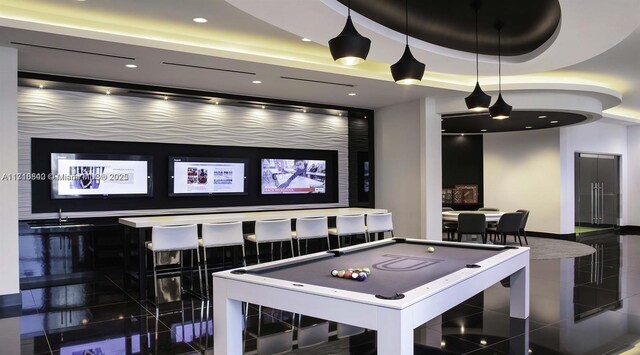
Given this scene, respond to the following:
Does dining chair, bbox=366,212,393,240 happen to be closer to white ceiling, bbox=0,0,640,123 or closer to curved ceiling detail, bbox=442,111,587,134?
white ceiling, bbox=0,0,640,123

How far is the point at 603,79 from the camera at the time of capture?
8.68 m

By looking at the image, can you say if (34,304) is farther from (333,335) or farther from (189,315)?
(333,335)

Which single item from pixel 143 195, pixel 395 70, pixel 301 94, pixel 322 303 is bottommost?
pixel 322 303

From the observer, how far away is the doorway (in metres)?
13.3

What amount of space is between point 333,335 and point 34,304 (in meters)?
3.83

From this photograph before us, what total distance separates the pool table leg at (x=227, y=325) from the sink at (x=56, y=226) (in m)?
4.40

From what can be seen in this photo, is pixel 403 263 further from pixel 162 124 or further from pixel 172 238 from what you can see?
pixel 162 124

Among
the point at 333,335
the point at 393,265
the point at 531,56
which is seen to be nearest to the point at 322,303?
the point at 393,265

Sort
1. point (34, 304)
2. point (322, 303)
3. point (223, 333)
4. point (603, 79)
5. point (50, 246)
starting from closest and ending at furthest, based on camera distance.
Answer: point (322, 303)
point (223, 333)
point (34, 304)
point (50, 246)
point (603, 79)

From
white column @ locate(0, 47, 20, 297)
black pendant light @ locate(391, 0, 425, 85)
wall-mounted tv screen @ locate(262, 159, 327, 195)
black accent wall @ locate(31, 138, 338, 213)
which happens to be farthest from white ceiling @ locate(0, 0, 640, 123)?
wall-mounted tv screen @ locate(262, 159, 327, 195)

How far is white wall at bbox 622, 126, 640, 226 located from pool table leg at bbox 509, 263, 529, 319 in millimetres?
11557

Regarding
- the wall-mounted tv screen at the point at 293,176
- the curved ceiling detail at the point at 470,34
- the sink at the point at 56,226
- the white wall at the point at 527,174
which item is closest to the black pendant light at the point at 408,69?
the curved ceiling detail at the point at 470,34

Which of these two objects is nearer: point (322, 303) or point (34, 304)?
point (322, 303)

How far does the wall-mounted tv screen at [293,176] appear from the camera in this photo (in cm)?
952
